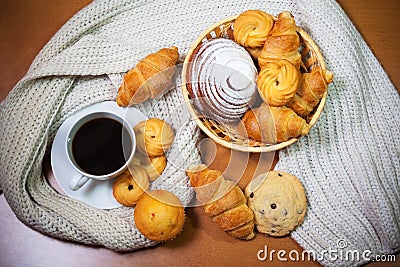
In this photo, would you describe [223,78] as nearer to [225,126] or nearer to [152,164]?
[225,126]

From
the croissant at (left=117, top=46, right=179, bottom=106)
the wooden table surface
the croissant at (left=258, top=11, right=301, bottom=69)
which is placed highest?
the croissant at (left=258, top=11, right=301, bottom=69)

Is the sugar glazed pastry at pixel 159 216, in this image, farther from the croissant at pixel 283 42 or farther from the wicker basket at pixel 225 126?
the croissant at pixel 283 42

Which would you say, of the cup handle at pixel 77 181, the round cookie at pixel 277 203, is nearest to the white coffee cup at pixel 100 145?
the cup handle at pixel 77 181

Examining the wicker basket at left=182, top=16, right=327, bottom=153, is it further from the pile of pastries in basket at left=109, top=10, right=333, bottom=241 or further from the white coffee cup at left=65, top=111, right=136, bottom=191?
the white coffee cup at left=65, top=111, right=136, bottom=191

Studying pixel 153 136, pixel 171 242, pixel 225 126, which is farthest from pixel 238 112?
pixel 171 242

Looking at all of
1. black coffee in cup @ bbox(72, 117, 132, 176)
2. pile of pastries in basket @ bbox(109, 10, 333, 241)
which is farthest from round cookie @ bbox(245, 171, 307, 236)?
black coffee in cup @ bbox(72, 117, 132, 176)

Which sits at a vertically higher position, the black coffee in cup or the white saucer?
the black coffee in cup
